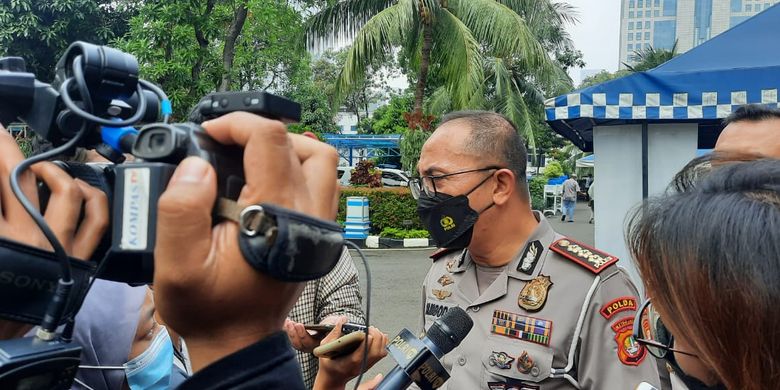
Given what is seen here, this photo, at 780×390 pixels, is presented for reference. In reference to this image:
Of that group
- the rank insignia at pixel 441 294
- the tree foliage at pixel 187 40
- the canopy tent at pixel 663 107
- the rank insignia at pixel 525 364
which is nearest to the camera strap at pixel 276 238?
A: the rank insignia at pixel 525 364

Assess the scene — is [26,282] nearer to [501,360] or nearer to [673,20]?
[501,360]

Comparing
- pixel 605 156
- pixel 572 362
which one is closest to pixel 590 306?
pixel 572 362

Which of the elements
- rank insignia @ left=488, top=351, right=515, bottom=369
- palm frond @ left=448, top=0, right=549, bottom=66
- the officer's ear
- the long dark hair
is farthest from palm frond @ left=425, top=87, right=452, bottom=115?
the long dark hair

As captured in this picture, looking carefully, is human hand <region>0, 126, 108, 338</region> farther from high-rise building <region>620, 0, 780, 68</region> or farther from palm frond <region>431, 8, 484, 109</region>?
high-rise building <region>620, 0, 780, 68</region>

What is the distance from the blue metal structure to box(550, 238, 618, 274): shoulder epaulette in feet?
69.3

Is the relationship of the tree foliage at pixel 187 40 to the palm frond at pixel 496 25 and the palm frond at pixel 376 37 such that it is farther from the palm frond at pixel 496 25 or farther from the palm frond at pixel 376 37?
the palm frond at pixel 496 25

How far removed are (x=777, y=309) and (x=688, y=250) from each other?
0.48ft

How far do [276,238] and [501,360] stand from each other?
1.52 metres

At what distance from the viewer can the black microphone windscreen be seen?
1.64 m

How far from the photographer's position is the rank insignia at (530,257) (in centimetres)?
226

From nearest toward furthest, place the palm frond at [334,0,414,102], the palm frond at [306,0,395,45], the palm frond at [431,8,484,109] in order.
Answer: the palm frond at [334,0,414,102], the palm frond at [431,8,484,109], the palm frond at [306,0,395,45]

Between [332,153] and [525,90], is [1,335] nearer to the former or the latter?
[332,153]

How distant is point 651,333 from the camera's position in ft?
5.29

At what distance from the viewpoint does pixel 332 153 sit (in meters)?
0.93
